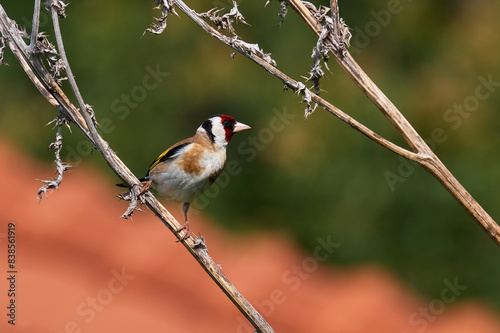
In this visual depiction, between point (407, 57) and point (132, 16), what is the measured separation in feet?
12.9

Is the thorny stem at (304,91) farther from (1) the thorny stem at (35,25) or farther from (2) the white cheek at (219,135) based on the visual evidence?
(2) the white cheek at (219,135)

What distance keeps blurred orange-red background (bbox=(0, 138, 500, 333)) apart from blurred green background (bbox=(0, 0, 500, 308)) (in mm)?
208

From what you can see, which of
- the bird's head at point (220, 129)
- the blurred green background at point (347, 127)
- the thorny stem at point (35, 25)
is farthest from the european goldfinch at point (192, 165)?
the blurred green background at point (347, 127)

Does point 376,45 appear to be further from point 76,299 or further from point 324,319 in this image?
point 76,299

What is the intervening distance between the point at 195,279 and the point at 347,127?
95.4 inches

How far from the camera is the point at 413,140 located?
1.40 m

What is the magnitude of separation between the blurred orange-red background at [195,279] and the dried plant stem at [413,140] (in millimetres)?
4702

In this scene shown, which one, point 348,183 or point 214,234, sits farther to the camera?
point 214,234

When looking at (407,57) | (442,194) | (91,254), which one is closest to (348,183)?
(442,194)

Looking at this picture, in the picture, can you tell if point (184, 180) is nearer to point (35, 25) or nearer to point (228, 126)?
point (228, 126)

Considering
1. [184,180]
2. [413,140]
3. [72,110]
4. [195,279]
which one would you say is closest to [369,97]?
[413,140]

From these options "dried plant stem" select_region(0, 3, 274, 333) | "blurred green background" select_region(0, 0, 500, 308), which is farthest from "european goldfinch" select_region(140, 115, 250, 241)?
"blurred green background" select_region(0, 0, 500, 308)

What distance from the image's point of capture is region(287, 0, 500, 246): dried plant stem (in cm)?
133

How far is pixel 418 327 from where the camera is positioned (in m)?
6.18
